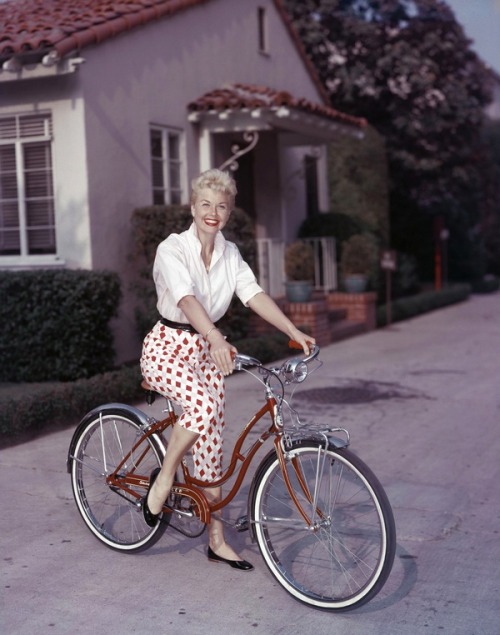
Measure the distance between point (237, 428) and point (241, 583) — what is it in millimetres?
3265

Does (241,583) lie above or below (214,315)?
below

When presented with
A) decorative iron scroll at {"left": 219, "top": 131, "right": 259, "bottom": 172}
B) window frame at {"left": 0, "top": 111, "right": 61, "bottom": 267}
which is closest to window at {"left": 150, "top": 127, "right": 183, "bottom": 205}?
decorative iron scroll at {"left": 219, "top": 131, "right": 259, "bottom": 172}

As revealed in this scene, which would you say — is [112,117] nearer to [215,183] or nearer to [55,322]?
[55,322]

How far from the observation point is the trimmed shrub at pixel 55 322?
8.42 m

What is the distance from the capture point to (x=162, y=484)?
412 centimetres

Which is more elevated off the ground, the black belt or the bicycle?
the black belt

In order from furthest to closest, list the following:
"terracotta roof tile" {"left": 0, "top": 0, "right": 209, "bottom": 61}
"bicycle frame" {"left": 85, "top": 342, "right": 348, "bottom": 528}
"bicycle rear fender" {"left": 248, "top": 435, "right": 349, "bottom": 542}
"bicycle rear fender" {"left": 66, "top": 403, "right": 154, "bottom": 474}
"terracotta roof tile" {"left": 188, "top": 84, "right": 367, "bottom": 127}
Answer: "terracotta roof tile" {"left": 188, "top": 84, "right": 367, "bottom": 127} → "terracotta roof tile" {"left": 0, "top": 0, "right": 209, "bottom": 61} → "bicycle rear fender" {"left": 66, "top": 403, "right": 154, "bottom": 474} → "bicycle frame" {"left": 85, "top": 342, "right": 348, "bottom": 528} → "bicycle rear fender" {"left": 248, "top": 435, "right": 349, "bottom": 542}

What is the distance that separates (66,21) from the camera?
33.0 feet

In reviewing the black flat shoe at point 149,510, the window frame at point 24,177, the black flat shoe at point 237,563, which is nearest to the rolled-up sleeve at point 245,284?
the black flat shoe at point 149,510

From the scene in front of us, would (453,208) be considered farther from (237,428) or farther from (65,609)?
(65,609)

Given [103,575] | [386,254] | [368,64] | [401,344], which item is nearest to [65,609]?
[103,575]

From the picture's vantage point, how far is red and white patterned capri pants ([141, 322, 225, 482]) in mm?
3973

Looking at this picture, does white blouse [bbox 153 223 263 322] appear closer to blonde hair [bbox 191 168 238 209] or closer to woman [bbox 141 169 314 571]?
woman [bbox 141 169 314 571]

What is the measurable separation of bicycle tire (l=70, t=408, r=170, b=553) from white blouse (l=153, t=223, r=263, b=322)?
67cm
